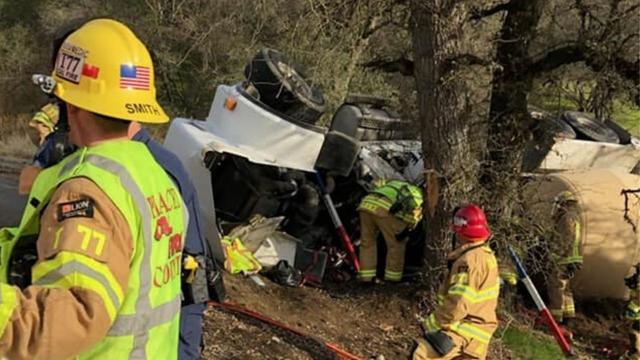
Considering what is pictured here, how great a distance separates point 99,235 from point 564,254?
22.7 feet

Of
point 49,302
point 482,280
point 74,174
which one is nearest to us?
point 49,302

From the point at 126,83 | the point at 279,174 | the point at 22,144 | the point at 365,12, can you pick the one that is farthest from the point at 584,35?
the point at 22,144

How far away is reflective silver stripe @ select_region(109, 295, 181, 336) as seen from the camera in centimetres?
188

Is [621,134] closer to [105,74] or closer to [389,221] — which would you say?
[389,221]

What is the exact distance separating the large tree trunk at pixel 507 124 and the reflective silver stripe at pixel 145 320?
4918 millimetres

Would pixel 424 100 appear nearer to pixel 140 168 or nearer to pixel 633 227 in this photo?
pixel 633 227

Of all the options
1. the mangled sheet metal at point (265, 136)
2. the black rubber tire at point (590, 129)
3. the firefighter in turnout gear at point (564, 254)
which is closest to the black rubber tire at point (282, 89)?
the mangled sheet metal at point (265, 136)

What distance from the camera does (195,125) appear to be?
784 cm

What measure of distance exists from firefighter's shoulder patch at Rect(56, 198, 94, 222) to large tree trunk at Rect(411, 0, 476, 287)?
186 inches

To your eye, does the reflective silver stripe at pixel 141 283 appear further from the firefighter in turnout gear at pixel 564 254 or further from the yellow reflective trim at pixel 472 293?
→ the firefighter in turnout gear at pixel 564 254

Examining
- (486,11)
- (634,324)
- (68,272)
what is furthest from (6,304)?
(634,324)

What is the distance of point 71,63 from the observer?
2012mm

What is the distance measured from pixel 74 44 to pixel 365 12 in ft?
16.0

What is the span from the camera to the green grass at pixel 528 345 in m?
6.56
